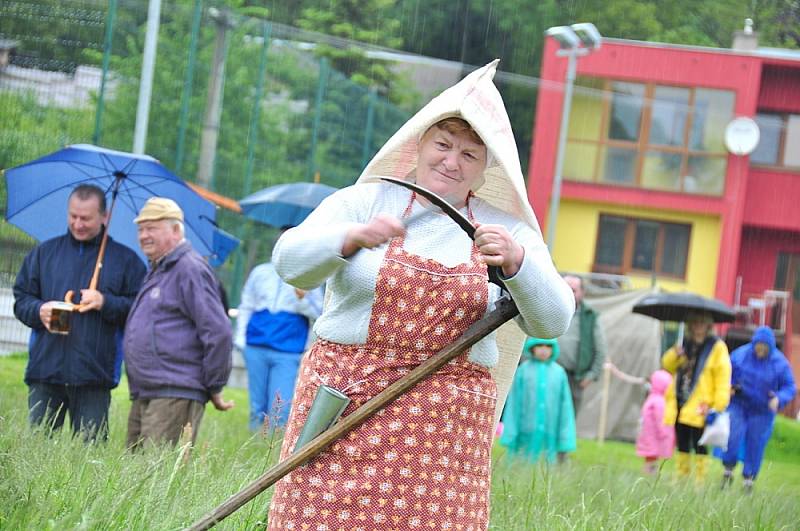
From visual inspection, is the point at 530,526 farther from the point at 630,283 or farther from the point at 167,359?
the point at 630,283

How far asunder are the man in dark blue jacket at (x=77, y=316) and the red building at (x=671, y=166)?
2703cm

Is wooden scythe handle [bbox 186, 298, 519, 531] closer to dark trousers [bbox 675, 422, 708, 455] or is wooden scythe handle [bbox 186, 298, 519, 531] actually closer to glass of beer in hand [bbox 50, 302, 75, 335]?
glass of beer in hand [bbox 50, 302, 75, 335]

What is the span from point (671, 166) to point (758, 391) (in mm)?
21823

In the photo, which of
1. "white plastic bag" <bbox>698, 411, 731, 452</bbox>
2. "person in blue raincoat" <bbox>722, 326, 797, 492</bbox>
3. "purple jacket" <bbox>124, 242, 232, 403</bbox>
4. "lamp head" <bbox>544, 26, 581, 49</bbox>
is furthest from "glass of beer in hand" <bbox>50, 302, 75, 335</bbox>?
"lamp head" <bbox>544, 26, 581, 49</bbox>

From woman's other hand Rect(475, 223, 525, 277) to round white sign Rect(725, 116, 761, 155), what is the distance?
30.3m

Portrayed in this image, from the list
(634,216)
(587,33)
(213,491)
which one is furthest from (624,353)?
(213,491)

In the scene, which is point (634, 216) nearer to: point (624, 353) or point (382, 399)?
point (624, 353)

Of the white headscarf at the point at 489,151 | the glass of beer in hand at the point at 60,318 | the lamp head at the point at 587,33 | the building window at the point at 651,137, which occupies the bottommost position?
the glass of beer in hand at the point at 60,318

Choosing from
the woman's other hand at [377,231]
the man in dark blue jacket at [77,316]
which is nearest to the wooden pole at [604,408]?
the man in dark blue jacket at [77,316]

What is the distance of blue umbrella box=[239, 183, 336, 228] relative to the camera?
13047mm

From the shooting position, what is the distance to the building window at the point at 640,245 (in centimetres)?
3544

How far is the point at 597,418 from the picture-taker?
2000 cm

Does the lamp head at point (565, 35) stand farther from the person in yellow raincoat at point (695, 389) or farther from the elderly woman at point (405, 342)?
the elderly woman at point (405, 342)

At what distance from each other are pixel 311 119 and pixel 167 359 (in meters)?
12.4
